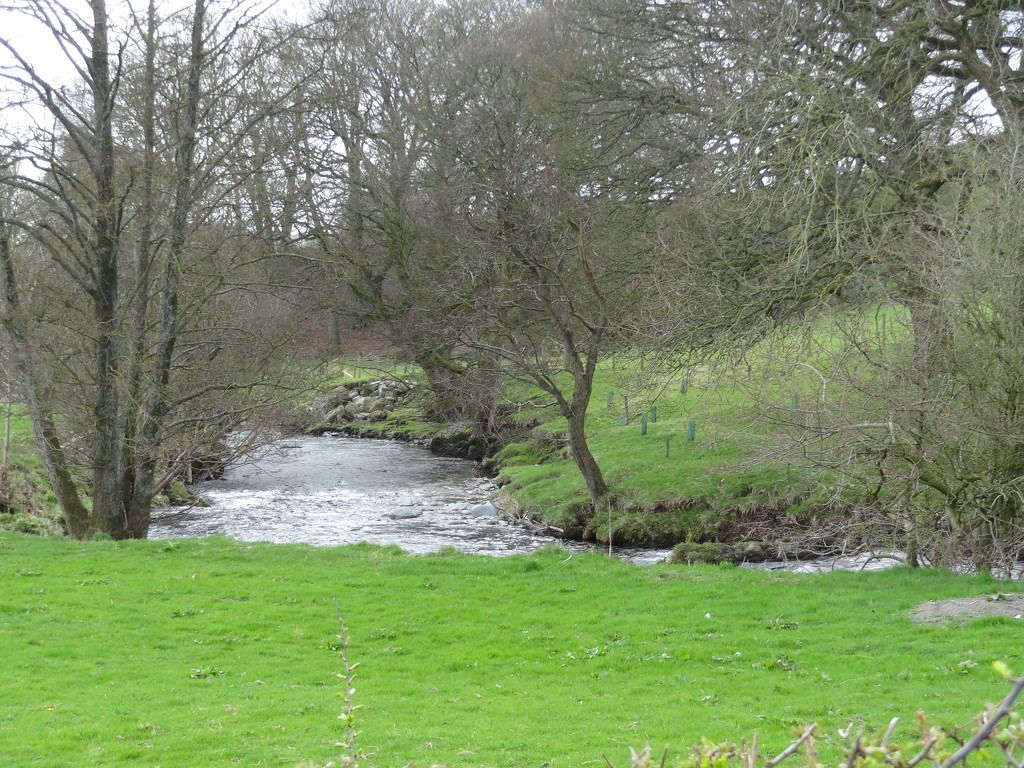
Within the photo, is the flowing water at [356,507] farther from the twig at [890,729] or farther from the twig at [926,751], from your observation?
the twig at [926,751]

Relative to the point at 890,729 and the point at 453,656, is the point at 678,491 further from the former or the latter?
the point at 890,729

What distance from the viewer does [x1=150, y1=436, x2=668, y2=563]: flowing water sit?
21844mm

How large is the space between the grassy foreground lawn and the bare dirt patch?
276 mm

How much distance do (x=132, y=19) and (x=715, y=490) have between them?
16.6 metres

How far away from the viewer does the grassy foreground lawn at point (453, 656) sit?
26.9 ft

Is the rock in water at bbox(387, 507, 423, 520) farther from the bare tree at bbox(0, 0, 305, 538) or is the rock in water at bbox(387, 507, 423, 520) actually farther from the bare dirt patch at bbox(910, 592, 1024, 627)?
the bare dirt patch at bbox(910, 592, 1024, 627)

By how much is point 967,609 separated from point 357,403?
36375 millimetres

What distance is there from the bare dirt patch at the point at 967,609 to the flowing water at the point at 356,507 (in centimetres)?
832

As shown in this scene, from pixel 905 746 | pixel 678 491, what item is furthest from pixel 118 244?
pixel 905 746

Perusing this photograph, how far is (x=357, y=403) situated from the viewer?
45156 millimetres

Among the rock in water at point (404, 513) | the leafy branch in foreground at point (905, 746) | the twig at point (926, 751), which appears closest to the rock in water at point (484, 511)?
the rock in water at point (404, 513)

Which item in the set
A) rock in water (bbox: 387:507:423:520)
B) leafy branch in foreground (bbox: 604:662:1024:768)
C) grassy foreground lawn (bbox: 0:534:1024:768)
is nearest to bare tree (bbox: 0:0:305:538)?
grassy foreground lawn (bbox: 0:534:1024:768)

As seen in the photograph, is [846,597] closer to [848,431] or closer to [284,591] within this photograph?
[848,431]

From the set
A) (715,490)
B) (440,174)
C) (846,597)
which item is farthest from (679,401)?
(846,597)
